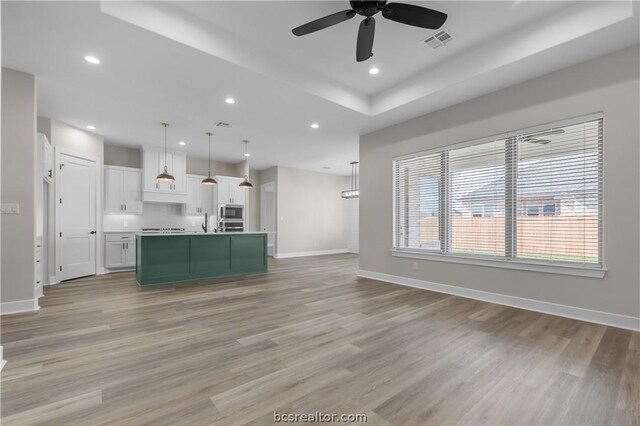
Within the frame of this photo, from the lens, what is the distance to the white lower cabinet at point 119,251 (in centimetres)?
632

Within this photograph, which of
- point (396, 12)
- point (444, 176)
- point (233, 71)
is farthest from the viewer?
point (444, 176)

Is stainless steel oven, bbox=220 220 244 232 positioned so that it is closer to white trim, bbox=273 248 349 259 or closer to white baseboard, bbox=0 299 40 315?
white trim, bbox=273 248 349 259

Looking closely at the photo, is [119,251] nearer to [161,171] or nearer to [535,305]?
[161,171]

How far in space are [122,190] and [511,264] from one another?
782 centimetres

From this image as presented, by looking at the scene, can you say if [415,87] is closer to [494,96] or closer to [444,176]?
[494,96]

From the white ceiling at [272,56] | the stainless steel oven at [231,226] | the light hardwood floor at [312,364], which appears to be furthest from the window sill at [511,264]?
the stainless steel oven at [231,226]

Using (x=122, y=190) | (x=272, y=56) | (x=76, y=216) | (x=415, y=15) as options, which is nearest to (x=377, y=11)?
(x=415, y=15)

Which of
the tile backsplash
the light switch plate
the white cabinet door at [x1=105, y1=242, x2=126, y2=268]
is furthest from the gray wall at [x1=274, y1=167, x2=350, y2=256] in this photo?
the light switch plate

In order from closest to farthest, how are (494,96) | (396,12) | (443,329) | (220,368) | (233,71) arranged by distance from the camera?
1. (220,368)
2. (396,12)
3. (443,329)
4. (233,71)
5. (494,96)

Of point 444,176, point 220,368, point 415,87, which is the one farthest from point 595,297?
point 220,368

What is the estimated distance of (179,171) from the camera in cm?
737

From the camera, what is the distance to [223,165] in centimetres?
878

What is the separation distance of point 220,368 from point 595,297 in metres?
3.88

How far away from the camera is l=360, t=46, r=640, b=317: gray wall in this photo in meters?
2.94
